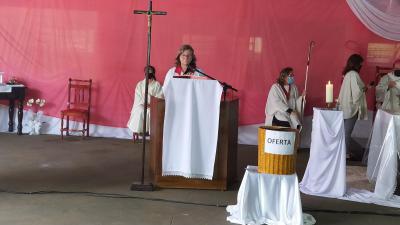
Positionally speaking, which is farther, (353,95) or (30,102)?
(30,102)

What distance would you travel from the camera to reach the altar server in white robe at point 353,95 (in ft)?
20.9

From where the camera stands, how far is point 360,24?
23.6ft

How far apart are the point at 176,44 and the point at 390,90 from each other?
3244 millimetres

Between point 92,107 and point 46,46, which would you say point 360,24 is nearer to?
point 92,107

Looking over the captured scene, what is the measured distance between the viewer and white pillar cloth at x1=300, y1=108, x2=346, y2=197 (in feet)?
14.9

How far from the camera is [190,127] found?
4.38 metres

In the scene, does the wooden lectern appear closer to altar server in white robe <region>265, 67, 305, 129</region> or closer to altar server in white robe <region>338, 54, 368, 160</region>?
altar server in white robe <region>265, 67, 305, 129</region>

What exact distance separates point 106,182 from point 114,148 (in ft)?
6.41

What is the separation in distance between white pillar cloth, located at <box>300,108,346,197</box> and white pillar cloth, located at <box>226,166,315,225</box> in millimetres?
1024

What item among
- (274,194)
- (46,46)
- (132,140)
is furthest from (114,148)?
(274,194)

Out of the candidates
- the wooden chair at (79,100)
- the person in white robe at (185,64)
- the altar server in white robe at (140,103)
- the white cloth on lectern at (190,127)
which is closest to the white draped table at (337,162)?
the white cloth on lectern at (190,127)

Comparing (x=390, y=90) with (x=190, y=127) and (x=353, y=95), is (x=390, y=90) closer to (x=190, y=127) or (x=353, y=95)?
(x=353, y=95)

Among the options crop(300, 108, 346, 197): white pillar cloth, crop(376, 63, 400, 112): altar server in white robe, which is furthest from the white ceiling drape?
crop(300, 108, 346, 197): white pillar cloth

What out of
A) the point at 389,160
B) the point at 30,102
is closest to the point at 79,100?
the point at 30,102
